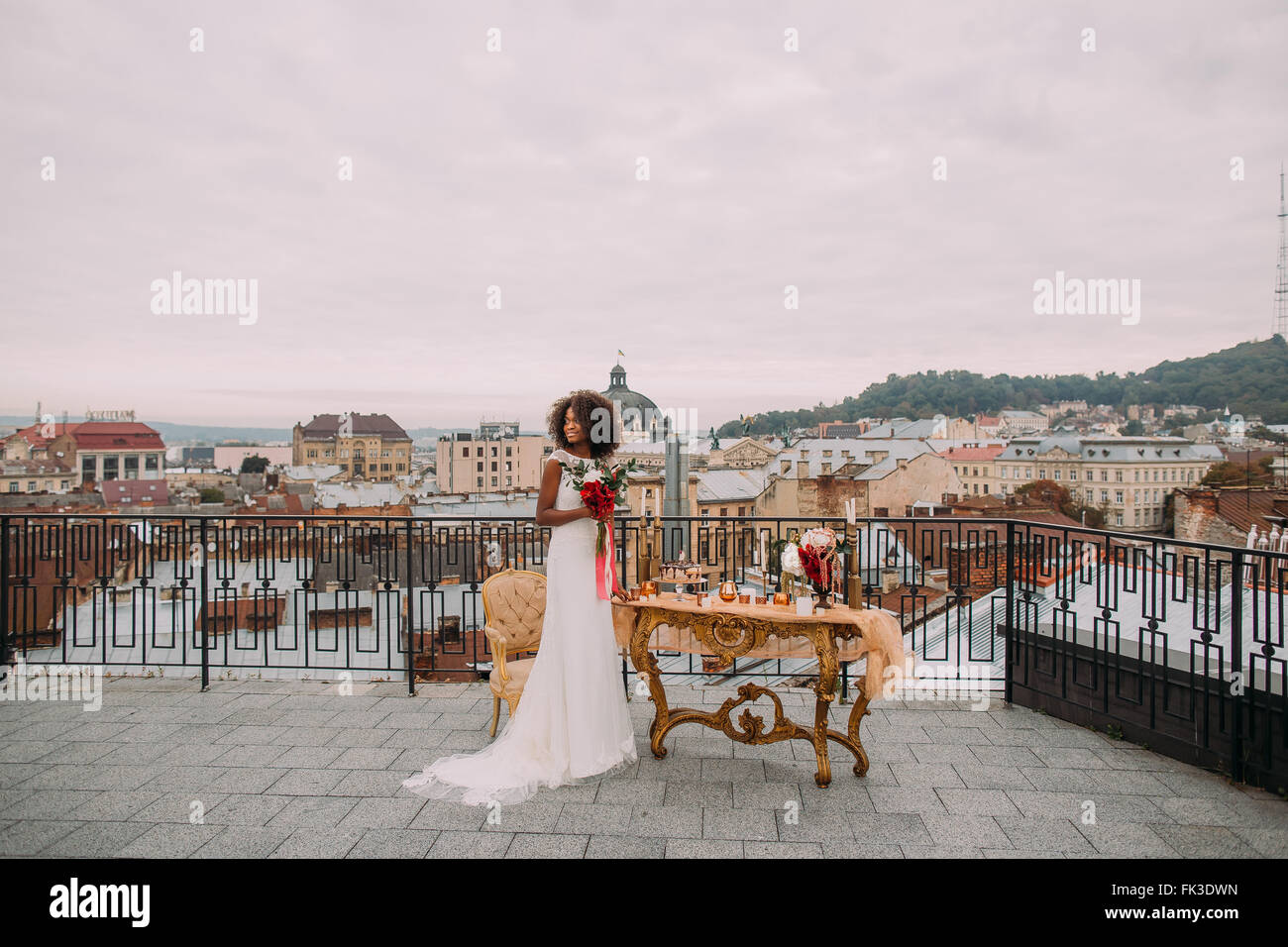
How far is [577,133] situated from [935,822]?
40.9 ft

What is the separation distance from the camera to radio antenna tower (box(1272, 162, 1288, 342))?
18.1 m

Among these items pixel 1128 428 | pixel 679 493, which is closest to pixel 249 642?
pixel 679 493

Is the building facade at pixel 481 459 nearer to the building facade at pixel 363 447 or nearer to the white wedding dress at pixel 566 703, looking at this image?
the building facade at pixel 363 447

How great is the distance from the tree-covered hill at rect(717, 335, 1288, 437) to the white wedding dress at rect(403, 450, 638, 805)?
1323 inches

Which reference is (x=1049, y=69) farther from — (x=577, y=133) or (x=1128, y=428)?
(x=1128, y=428)

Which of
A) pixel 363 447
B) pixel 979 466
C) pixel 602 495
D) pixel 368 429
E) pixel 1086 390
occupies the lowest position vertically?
pixel 979 466

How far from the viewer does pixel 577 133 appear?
12328 mm

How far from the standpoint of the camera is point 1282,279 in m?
22.4

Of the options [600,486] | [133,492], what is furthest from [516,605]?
[133,492]

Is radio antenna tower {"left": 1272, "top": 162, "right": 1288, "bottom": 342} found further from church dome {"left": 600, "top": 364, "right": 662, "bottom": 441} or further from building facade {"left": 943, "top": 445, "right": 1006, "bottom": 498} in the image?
church dome {"left": 600, "top": 364, "right": 662, "bottom": 441}

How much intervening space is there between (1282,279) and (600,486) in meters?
29.5

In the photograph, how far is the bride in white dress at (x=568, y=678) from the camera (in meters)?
3.39

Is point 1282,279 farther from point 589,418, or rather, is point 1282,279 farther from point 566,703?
point 566,703
